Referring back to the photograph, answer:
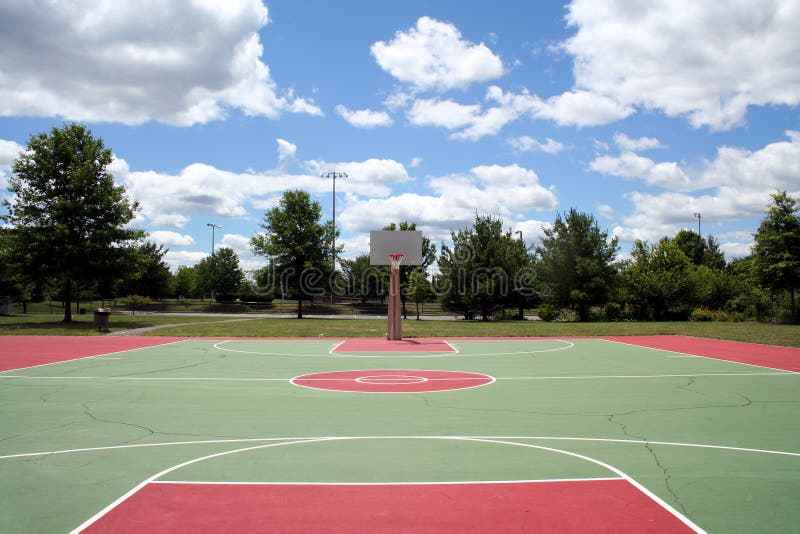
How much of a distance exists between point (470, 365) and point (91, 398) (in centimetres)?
1026

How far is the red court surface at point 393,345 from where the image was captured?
21.5 m

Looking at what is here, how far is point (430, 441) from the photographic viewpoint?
8031mm

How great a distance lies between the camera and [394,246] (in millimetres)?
26688

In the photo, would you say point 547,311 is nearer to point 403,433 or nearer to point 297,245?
point 297,245

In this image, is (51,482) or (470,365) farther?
(470,365)

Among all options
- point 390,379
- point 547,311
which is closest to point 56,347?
point 390,379

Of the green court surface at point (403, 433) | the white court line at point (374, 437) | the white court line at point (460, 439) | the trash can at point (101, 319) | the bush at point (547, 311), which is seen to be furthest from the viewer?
the bush at point (547, 311)

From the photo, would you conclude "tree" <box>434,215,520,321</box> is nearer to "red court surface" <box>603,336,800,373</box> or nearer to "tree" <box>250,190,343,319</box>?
"tree" <box>250,190,343,319</box>

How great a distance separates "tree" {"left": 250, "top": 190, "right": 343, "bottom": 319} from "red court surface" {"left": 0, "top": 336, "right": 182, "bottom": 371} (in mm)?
20979

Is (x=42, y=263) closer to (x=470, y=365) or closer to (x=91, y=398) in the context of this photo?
(x=91, y=398)

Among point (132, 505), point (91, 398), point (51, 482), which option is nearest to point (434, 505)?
point (132, 505)

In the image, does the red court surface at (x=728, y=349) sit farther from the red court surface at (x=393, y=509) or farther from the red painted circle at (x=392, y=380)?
the red court surface at (x=393, y=509)

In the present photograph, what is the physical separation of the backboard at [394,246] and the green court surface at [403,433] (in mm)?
11137

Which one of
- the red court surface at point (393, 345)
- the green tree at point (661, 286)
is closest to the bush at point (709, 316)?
the green tree at point (661, 286)
